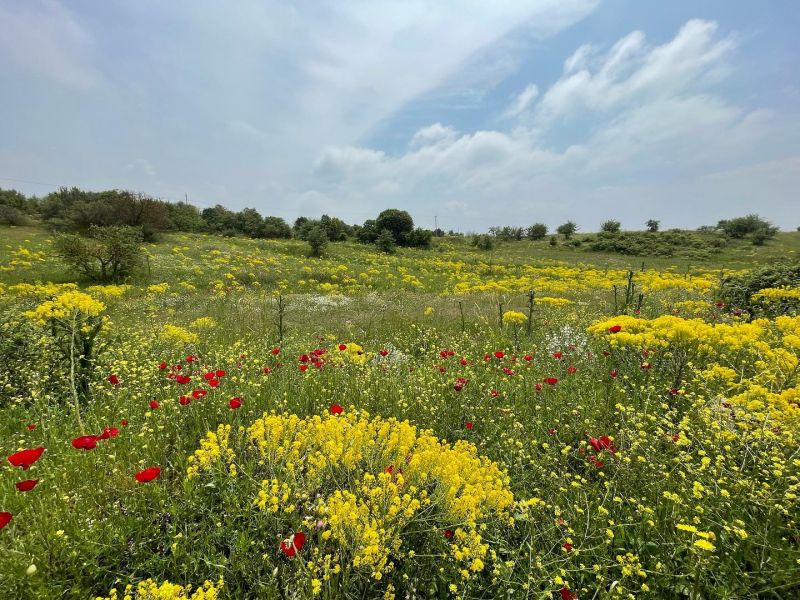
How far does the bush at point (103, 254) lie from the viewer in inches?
701

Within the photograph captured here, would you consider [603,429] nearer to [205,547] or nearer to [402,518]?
[402,518]

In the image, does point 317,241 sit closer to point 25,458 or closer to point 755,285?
point 755,285

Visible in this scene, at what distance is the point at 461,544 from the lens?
2.40 meters

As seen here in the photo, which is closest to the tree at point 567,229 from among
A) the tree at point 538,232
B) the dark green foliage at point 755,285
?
the tree at point 538,232

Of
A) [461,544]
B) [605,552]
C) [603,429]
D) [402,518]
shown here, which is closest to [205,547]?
[402,518]

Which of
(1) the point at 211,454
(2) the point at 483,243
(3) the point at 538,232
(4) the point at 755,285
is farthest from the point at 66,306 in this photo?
(3) the point at 538,232

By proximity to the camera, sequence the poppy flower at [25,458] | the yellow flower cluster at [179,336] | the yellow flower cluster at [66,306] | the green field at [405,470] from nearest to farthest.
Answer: the poppy flower at [25,458] < the green field at [405,470] < the yellow flower cluster at [66,306] < the yellow flower cluster at [179,336]

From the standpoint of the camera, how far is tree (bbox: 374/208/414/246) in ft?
187

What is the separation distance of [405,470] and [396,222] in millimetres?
56479

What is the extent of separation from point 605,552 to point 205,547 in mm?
2747

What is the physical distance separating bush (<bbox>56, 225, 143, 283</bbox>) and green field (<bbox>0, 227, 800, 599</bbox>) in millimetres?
14615

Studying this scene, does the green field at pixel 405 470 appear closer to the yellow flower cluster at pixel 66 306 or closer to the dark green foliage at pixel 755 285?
the yellow flower cluster at pixel 66 306

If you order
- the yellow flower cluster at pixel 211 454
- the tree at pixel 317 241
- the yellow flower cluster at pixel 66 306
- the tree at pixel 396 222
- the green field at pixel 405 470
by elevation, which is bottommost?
the green field at pixel 405 470

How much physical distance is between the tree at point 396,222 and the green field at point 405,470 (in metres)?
51.3
